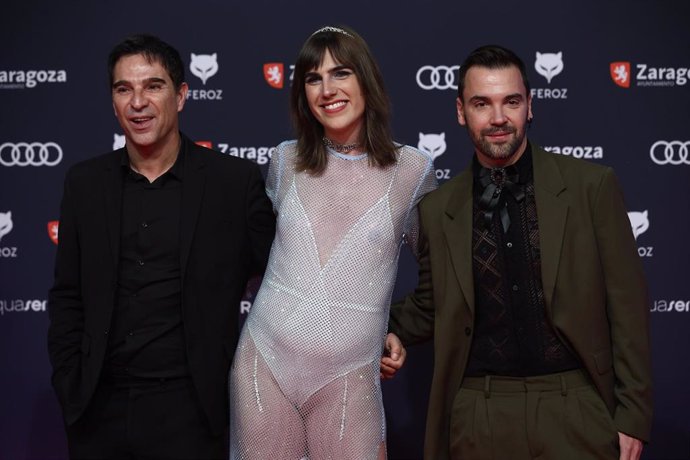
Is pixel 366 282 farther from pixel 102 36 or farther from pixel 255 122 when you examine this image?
pixel 102 36

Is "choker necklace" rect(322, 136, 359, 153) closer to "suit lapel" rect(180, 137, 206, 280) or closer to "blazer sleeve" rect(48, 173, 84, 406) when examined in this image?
"suit lapel" rect(180, 137, 206, 280)

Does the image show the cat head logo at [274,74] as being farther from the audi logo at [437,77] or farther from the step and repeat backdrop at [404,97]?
the audi logo at [437,77]

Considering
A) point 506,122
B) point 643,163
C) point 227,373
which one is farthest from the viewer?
point 643,163

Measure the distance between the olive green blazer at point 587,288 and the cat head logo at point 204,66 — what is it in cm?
182

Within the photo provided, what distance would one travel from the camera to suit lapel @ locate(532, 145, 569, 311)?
7.79 ft

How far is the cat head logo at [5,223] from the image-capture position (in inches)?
155

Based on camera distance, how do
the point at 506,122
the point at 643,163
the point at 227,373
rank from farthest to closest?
the point at 643,163, the point at 227,373, the point at 506,122

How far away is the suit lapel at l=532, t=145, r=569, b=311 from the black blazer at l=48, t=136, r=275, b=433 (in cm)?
92

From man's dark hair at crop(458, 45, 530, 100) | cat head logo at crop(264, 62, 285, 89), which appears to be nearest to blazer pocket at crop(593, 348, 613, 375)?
man's dark hair at crop(458, 45, 530, 100)

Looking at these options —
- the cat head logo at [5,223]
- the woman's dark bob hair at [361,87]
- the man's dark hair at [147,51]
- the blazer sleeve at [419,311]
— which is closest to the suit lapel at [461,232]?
the blazer sleeve at [419,311]

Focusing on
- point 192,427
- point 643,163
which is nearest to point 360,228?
point 192,427

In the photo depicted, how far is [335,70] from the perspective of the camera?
258 centimetres

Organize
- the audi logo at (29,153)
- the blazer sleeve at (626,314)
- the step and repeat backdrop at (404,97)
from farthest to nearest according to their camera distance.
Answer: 1. the audi logo at (29,153)
2. the step and repeat backdrop at (404,97)
3. the blazer sleeve at (626,314)

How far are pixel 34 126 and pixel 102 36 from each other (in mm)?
552
